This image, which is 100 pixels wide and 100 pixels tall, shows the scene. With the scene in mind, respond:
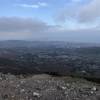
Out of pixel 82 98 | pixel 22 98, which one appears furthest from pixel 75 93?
pixel 22 98

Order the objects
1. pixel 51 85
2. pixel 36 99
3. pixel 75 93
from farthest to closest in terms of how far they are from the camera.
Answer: pixel 51 85
pixel 75 93
pixel 36 99

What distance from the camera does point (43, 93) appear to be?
12078mm

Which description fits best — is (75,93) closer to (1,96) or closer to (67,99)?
(67,99)

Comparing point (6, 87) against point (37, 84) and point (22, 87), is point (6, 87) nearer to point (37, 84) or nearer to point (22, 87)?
→ point (22, 87)

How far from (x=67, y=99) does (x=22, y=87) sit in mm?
2601

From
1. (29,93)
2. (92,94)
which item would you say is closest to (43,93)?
(29,93)

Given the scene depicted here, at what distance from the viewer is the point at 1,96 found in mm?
11492

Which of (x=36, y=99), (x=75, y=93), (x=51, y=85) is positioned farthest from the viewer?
(x=51, y=85)

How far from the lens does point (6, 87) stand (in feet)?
42.1

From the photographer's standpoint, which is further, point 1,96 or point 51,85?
point 51,85

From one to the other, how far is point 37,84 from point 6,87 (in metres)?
1.72

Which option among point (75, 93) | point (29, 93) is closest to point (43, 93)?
point (29, 93)

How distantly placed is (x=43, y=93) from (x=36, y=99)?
0.77 metres

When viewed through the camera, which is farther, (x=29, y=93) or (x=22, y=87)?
(x=22, y=87)
